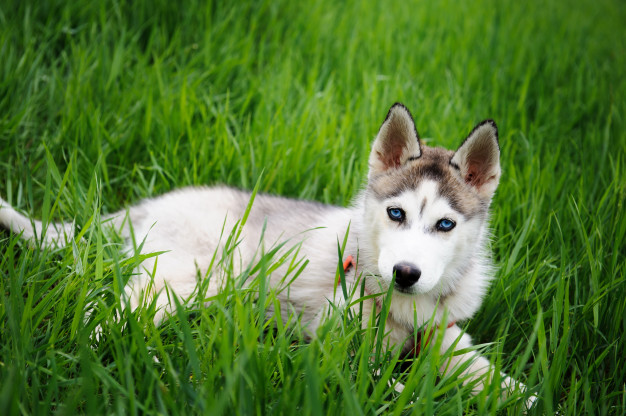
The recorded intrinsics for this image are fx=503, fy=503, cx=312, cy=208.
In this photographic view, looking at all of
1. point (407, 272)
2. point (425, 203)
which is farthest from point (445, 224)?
point (407, 272)

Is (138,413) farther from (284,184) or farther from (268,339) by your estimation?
(284,184)

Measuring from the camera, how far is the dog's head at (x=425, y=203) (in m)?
2.18

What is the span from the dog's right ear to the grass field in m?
0.86

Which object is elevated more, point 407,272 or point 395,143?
point 395,143

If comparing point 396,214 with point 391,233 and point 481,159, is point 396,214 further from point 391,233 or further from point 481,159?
point 481,159

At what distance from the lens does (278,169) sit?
3568 mm

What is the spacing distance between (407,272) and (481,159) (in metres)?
0.85

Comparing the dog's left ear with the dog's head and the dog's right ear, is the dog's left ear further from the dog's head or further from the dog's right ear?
the dog's right ear

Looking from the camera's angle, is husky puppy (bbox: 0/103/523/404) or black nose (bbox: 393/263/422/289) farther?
husky puppy (bbox: 0/103/523/404)

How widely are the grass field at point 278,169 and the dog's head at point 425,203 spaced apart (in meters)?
0.34

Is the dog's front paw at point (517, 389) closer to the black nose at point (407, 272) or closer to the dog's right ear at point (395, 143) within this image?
the black nose at point (407, 272)

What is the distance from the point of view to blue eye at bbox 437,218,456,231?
2.34m

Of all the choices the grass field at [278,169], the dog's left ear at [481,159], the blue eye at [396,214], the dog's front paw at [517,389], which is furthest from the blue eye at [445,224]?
the dog's front paw at [517,389]

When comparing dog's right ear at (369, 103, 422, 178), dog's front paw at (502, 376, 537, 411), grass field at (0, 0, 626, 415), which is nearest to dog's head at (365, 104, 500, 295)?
dog's right ear at (369, 103, 422, 178)
